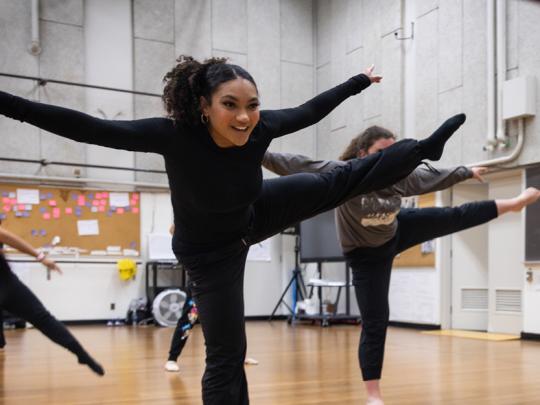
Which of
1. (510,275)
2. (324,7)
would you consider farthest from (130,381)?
(324,7)

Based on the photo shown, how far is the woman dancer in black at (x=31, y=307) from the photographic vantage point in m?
3.16

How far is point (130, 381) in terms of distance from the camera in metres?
3.45

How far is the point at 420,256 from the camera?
24.9 ft

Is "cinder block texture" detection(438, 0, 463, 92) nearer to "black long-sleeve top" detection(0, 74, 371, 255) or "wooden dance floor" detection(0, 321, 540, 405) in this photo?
"wooden dance floor" detection(0, 321, 540, 405)

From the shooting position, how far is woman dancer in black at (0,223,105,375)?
3.16 meters

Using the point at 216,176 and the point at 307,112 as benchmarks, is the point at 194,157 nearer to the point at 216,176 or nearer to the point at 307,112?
the point at 216,176

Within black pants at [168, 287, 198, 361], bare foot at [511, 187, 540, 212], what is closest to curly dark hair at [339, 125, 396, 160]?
bare foot at [511, 187, 540, 212]

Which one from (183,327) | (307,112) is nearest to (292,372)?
(183,327)

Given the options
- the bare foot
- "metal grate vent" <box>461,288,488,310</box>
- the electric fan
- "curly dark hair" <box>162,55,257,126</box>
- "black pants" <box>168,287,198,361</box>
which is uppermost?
"curly dark hair" <box>162,55,257,126</box>

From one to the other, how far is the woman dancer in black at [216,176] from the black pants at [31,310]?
157 cm

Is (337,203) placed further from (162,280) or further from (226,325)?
(162,280)

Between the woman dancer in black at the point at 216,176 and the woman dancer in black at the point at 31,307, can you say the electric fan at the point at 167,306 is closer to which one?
the woman dancer in black at the point at 31,307

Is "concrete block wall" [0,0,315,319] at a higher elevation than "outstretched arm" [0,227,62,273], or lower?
higher

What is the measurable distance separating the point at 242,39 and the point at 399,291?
14.8 feet
